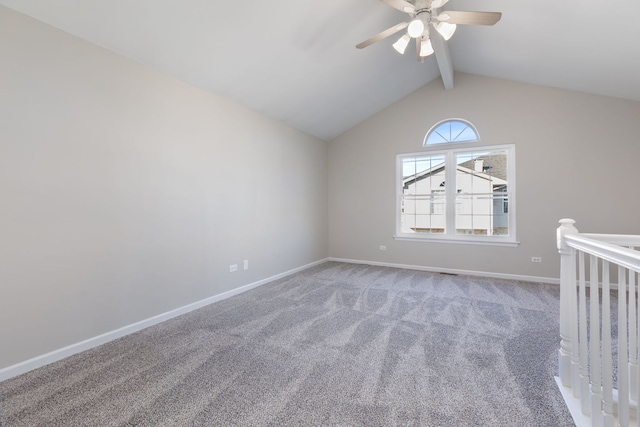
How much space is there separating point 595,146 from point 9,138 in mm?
6432

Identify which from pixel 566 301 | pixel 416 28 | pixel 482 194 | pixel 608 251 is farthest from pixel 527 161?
pixel 608 251

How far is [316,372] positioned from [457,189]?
4086 mm

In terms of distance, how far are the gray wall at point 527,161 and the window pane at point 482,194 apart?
0.73ft

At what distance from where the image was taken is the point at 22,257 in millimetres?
1966

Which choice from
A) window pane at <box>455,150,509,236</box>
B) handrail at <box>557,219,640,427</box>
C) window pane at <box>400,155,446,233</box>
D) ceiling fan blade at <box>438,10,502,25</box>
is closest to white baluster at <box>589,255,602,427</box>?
handrail at <box>557,219,640,427</box>

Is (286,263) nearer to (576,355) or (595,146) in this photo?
(576,355)

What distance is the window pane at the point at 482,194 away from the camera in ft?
14.6

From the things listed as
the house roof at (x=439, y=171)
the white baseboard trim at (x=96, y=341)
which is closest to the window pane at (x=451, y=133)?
the house roof at (x=439, y=171)

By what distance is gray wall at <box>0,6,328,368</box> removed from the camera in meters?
1.95

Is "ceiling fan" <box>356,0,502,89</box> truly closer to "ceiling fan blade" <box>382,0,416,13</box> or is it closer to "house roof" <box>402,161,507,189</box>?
"ceiling fan blade" <box>382,0,416,13</box>

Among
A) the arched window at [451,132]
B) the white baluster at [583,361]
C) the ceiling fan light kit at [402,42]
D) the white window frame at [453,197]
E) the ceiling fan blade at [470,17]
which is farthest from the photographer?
the arched window at [451,132]

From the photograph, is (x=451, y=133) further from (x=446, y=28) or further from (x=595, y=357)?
(x=595, y=357)

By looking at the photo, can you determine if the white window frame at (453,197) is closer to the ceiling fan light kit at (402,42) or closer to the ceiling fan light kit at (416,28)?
the ceiling fan light kit at (402,42)

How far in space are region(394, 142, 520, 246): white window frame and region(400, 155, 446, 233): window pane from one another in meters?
0.08
